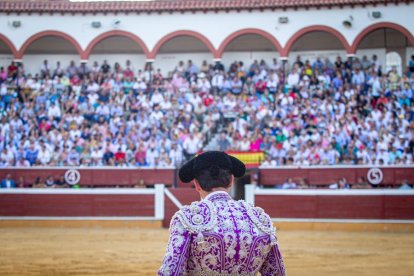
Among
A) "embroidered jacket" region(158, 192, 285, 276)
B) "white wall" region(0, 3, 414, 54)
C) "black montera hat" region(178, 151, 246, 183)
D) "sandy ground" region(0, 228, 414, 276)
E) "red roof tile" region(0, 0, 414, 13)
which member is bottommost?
"sandy ground" region(0, 228, 414, 276)

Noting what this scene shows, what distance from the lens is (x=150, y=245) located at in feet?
35.9

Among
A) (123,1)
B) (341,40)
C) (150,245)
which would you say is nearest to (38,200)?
(150,245)

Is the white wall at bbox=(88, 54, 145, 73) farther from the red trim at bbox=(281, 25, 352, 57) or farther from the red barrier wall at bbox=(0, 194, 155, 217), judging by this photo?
the red barrier wall at bbox=(0, 194, 155, 217)

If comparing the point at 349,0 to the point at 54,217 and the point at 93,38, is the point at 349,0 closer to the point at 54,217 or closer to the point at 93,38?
the point at 93,38

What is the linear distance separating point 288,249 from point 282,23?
11.2 meters

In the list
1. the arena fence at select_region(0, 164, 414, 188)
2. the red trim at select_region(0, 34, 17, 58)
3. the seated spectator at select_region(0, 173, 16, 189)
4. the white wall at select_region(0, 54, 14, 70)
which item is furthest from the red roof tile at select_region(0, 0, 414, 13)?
the seated spectator at select_region(0, 173, 16, 189)

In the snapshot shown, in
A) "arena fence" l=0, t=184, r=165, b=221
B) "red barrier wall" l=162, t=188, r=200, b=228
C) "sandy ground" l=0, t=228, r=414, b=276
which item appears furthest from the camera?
"arena fence" l=0, t=184, r=165, b=221

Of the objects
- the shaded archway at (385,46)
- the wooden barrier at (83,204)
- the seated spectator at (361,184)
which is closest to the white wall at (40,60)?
the wooden barrier at (83,204)

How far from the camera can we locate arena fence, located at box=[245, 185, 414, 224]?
1408cm

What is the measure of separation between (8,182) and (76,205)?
1.86 metres

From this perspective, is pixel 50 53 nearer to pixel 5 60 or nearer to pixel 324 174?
pixel 5 60

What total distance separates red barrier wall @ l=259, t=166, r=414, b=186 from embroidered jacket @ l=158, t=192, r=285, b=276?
40.6 ft

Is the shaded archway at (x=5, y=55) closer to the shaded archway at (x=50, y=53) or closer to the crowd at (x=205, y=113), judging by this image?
the shaded archway at (x=50, y=53)

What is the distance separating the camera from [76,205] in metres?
15.1
